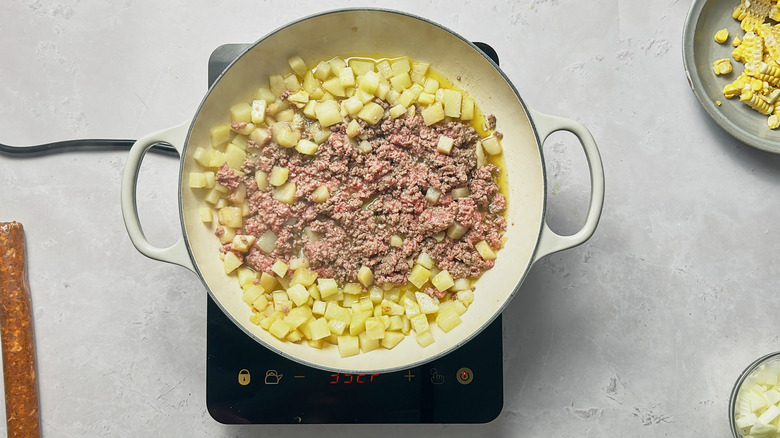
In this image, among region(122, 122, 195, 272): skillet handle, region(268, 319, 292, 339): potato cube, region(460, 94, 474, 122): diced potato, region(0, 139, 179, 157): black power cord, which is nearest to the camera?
region(122, 122, 195, 272): skillet handle

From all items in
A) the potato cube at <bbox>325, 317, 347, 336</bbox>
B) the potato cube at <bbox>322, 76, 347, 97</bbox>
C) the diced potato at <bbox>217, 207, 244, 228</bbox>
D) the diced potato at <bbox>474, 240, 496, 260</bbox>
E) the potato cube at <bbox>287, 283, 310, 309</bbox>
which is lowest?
the potato cube at <bbox>325, 317, 347, 336</bbox>

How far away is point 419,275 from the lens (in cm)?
150

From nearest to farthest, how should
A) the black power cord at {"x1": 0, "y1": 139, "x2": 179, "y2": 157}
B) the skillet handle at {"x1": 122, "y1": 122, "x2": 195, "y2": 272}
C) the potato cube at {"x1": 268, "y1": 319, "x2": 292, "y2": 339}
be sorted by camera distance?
the skillet handle at {"x1": 122, "y1": 122, "x2": 195, "y2": 272} → the potato cube at {"x1": 268, "y1": 319, "x2": 292, "y2": 339} → the black power cord at {"x1": 0, "y1": 139, "x2": 179, "y2": 157}

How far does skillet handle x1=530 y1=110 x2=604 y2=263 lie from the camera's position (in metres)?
1.34

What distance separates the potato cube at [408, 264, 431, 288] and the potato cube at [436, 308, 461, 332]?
0.31ft

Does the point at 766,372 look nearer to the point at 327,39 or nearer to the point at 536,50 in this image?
the point at 536,50

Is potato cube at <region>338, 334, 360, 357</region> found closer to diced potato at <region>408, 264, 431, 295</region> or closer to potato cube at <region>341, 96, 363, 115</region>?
diced potato at <region>408, 264, 431, 295</region>

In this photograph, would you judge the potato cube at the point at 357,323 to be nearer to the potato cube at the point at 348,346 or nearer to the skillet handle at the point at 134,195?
the potato cube at the point at 348,346

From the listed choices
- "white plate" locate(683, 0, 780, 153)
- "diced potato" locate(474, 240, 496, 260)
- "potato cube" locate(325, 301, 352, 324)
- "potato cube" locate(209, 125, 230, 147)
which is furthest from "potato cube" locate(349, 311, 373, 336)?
"white plate" locate(683, 0, 780, 153)

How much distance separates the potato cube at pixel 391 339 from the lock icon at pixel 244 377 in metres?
0.36

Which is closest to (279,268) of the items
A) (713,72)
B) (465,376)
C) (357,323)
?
(357,323)

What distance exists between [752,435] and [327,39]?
4.96 ft

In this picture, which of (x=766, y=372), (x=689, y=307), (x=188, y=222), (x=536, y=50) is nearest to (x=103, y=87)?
(x=188, y=222)

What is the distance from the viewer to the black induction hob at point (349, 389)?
1.54 metres
